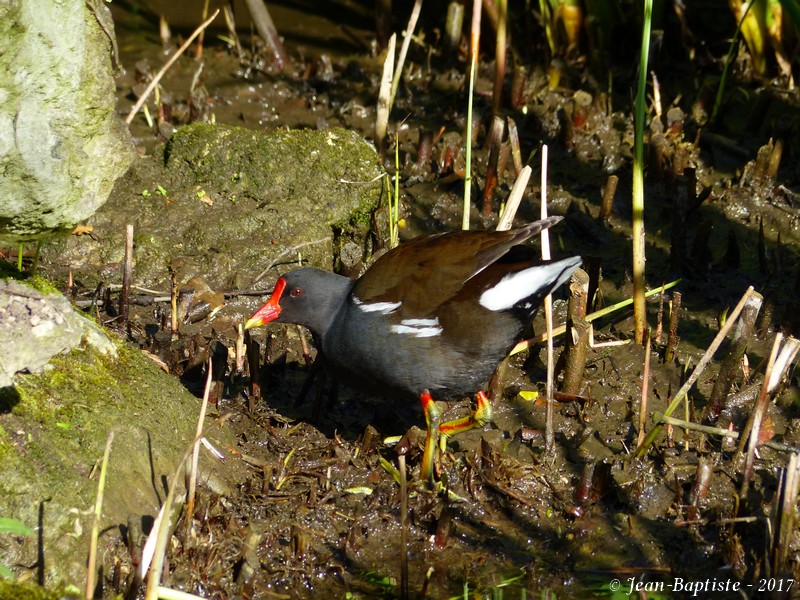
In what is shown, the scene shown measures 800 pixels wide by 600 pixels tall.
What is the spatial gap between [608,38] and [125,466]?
4382 mm

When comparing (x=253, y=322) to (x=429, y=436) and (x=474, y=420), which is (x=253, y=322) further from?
(x=474, y=420)

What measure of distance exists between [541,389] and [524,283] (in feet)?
2.48

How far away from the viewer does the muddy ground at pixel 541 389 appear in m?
3.45

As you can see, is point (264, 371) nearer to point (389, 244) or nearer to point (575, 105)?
point (389, 244)

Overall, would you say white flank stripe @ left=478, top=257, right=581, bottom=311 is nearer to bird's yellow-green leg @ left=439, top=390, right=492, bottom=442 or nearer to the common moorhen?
the common moorhen

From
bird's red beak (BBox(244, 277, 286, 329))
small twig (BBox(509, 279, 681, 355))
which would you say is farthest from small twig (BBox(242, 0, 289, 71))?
small twig (BBox(509, 279, 681, 355))

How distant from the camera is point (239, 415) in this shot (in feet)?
13.5

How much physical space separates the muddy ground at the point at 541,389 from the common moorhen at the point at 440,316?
287 millimetres

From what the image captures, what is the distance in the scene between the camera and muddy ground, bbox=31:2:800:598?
345 cm

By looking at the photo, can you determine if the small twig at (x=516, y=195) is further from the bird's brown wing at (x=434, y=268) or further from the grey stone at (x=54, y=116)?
the grey stone at (x=54, y=116)

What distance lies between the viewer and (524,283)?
3752 mm

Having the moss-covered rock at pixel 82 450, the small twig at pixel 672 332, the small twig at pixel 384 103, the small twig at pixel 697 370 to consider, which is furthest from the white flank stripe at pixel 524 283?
the small twig at pixel 384 103

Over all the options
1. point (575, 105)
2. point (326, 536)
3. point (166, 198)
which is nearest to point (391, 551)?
point (326, 536)

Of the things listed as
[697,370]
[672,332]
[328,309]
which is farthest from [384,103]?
[697,370]
